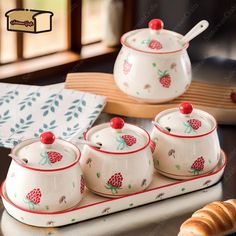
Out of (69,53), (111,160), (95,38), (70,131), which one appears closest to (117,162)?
(111,160)

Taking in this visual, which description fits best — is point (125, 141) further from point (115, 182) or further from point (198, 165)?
point (198, 165)

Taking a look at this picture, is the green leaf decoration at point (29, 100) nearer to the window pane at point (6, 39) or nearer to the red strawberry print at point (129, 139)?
the window pane at point (6, 39)

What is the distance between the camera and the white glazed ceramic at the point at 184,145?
1.46m

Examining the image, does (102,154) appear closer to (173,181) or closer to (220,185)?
(173,181)

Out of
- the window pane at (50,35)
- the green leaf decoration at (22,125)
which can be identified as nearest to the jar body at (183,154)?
the green leaf decoration at (22,125)

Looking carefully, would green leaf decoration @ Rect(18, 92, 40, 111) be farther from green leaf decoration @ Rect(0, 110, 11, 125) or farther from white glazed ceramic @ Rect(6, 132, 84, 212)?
white glazed ceramic @ Rect(6, 132, 84, 212)

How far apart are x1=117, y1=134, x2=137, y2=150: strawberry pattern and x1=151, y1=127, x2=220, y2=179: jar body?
92 mm

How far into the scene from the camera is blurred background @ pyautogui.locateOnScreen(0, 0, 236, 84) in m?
2.02

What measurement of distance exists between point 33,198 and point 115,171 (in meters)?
0.16

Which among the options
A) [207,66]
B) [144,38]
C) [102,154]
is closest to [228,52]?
[207,66]

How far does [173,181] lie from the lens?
148cm

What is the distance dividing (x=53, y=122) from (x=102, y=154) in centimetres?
38

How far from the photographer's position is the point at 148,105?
69.1 inches

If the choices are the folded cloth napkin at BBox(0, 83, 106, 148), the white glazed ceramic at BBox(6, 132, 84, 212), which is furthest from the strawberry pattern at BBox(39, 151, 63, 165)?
the folded cloth napkin at BBox(0, 83, 106, 148)
